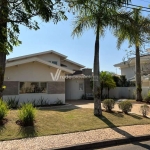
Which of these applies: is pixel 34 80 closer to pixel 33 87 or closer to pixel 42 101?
pixel 33 87

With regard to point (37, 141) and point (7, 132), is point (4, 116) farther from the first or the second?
point (37, 141)

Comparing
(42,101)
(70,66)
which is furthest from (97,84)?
(70,66)

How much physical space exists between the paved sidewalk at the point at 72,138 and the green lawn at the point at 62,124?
488 mm

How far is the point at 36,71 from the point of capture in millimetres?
17734

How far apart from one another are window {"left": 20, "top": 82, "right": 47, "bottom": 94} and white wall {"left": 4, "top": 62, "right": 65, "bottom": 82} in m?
0.43

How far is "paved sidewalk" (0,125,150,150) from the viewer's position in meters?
6.63

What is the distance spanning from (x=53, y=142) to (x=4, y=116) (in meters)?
3.25

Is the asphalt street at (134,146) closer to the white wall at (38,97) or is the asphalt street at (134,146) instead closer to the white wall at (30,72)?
the white wall at (38,97)

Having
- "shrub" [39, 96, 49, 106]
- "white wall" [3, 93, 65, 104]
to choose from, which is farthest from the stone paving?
"white wall" [3, 93, 65, 104]

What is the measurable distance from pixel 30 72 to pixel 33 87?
4.53 feet

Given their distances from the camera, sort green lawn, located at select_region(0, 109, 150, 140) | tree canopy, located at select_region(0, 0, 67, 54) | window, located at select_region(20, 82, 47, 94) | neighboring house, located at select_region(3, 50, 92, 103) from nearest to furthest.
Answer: tree canopy, located at select_region(0, 0, 67, 54) → green lawn, located at select_region(0, 109, 150, 140) → neighboring house, located at select_region(3, 50, 92, 103) → window, located at select_region(20, 82, 47, 94)

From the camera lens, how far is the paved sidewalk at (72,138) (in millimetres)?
6633

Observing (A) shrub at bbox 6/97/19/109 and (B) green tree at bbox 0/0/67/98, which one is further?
(A) shrub at bbox 6/97/19/109

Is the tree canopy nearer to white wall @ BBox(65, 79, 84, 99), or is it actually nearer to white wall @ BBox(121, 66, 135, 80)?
white wall @ BBox(65, 79, 84, 99)
